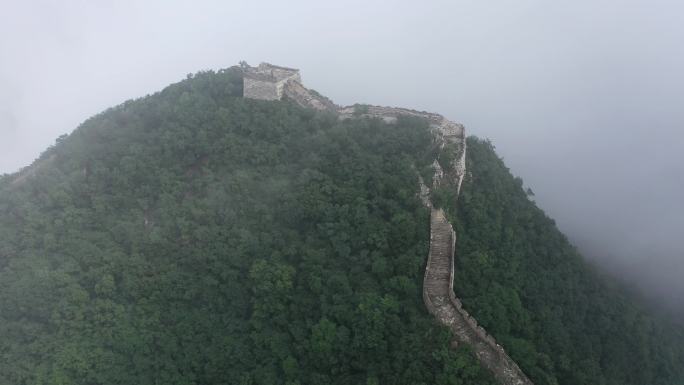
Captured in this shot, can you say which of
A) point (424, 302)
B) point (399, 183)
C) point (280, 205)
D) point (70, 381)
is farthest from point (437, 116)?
point (70, 381)

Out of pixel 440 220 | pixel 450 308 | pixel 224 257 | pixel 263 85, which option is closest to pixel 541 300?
pixel 440 220

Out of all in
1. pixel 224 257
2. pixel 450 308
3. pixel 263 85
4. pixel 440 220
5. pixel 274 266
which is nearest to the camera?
pixel 450 308

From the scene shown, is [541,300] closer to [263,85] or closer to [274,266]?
[274,266]

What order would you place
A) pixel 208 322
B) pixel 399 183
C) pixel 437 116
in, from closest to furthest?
pixel 208 322 < pixel 399 183 < pixel 437 116

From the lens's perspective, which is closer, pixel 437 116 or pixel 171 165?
pixel 171 165

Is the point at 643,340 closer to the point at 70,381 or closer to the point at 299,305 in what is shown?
the point at 299,305

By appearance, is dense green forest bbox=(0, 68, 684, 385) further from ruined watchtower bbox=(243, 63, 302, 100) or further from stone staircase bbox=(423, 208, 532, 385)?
ruined watchtower bbox=(243, 63, 302, 100)

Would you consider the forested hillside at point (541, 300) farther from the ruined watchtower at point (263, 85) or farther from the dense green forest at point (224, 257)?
the ruined watchtower at point (263, 85)
